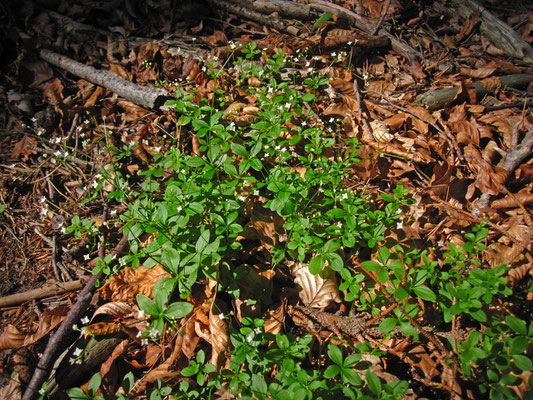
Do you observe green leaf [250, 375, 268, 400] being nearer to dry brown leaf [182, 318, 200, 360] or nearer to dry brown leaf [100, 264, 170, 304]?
dry brown leaf [182, 318, 200, 360]

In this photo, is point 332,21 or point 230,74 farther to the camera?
point 332,21

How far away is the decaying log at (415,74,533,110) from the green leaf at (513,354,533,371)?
101 inches

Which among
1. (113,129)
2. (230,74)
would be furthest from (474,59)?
(113,129)

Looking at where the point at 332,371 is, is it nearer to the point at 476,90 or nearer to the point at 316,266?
the point at 316,266

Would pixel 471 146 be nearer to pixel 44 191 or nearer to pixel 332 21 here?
pixel 332 21

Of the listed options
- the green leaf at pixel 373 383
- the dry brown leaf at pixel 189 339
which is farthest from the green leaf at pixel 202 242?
the green leaf at pixel 373 383

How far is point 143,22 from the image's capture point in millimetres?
4668

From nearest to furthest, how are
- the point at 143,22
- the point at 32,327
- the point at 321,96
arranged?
the point at 32,327
the point at 321,96
the point at 143,22

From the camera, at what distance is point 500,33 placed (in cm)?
402

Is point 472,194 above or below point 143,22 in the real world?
below

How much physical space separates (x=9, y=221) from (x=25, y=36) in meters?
2.87

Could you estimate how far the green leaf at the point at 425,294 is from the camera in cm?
208

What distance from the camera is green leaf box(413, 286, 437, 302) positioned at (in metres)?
2.08

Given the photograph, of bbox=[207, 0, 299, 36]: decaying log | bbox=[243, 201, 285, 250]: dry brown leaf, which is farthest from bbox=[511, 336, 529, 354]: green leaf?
bbox=[207, 0, 299, 36]: decaying log
